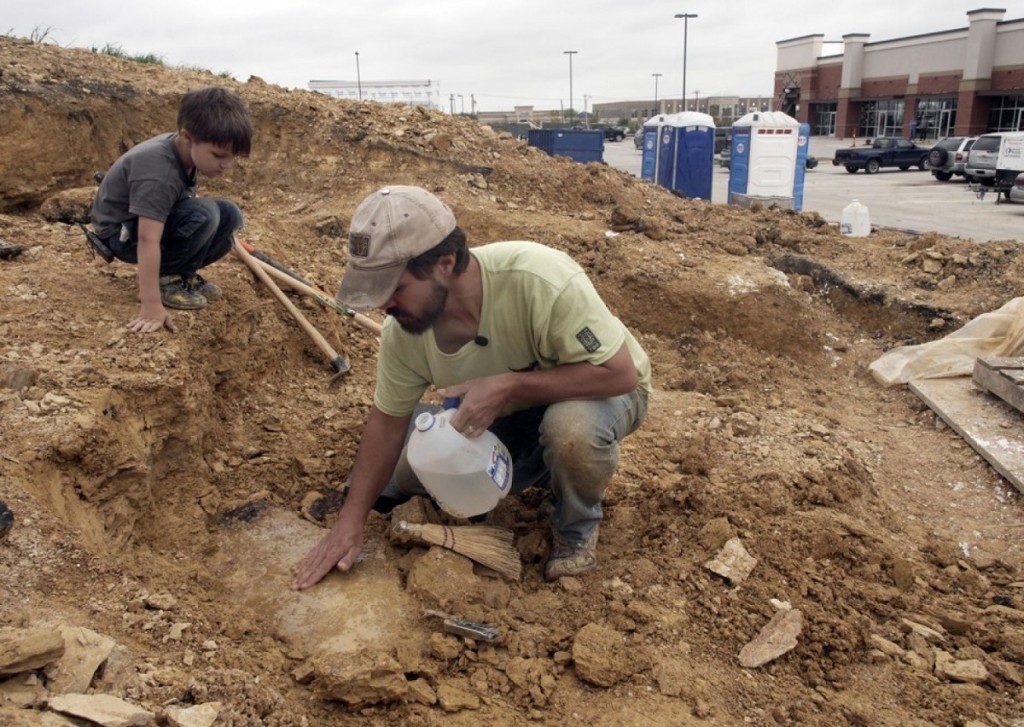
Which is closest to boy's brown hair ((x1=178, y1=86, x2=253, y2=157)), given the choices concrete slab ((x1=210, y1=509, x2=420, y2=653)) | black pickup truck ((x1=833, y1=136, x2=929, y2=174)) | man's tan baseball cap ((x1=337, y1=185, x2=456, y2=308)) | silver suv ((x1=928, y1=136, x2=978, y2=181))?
man's tan baseball cap ((x1=337, y1=185, x2=456, y2=308))

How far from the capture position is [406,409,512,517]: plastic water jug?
2.45 m

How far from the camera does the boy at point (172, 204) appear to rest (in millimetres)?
3277

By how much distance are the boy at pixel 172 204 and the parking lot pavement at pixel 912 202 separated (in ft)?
37.3

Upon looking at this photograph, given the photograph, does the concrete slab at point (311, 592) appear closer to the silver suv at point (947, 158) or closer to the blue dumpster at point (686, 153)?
the blue dumpster at point (686, 153)

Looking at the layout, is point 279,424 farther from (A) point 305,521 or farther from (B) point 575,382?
(B) point 575,382

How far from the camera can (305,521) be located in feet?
10.0

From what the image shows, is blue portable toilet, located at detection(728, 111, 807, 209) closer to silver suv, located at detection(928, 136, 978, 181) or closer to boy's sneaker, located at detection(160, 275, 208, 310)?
boy's sneaker, located at detection(160, 275, 208, 310)

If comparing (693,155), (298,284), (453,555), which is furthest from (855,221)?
(453,555)

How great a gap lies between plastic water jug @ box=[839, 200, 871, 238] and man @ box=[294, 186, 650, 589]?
739 centimetres

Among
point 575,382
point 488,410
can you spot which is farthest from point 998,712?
point 488,410

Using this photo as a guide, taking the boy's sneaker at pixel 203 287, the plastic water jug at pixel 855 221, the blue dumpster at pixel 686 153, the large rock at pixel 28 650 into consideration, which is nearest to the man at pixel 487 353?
the large rock at pixel 28 650

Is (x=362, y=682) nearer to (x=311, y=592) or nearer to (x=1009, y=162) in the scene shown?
(x=311, y=592)

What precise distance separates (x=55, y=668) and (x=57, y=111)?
6.10 m

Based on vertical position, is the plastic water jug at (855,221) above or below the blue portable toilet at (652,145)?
below
